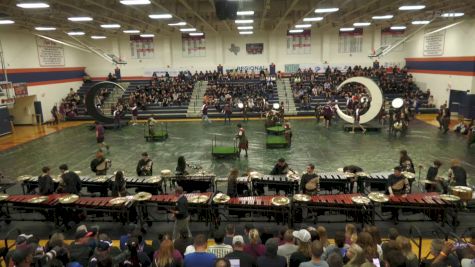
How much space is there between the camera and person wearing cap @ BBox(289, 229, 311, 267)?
5.20 meters

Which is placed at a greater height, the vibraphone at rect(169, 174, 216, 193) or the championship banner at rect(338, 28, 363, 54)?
the championship banner at rect(338, 28, 363, 54)

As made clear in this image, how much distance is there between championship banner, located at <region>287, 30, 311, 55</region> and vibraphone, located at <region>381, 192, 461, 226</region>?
29439mm

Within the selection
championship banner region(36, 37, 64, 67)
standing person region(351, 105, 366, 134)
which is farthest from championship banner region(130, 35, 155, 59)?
standing person region(351, 105, 366, 134)

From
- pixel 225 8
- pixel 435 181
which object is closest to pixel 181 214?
pixel 435 181

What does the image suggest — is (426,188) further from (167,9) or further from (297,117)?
(297,117)

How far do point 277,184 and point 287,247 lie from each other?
453 cm

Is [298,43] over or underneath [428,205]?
over

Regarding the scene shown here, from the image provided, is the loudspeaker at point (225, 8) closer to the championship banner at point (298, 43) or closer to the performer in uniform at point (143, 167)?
→ the performer in uniform at point (143, 167)

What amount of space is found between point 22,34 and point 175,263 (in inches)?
1100

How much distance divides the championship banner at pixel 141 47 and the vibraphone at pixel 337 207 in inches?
1248

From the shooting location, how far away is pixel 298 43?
36094 mm

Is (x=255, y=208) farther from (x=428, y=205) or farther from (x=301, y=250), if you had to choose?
(x=428, y=205)

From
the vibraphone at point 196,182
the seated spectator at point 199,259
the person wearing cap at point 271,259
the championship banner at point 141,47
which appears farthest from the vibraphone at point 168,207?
the championship banner at point 141,47

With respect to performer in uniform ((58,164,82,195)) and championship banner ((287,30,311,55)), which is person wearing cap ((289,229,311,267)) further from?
championship banner ((287,30,311,55))
